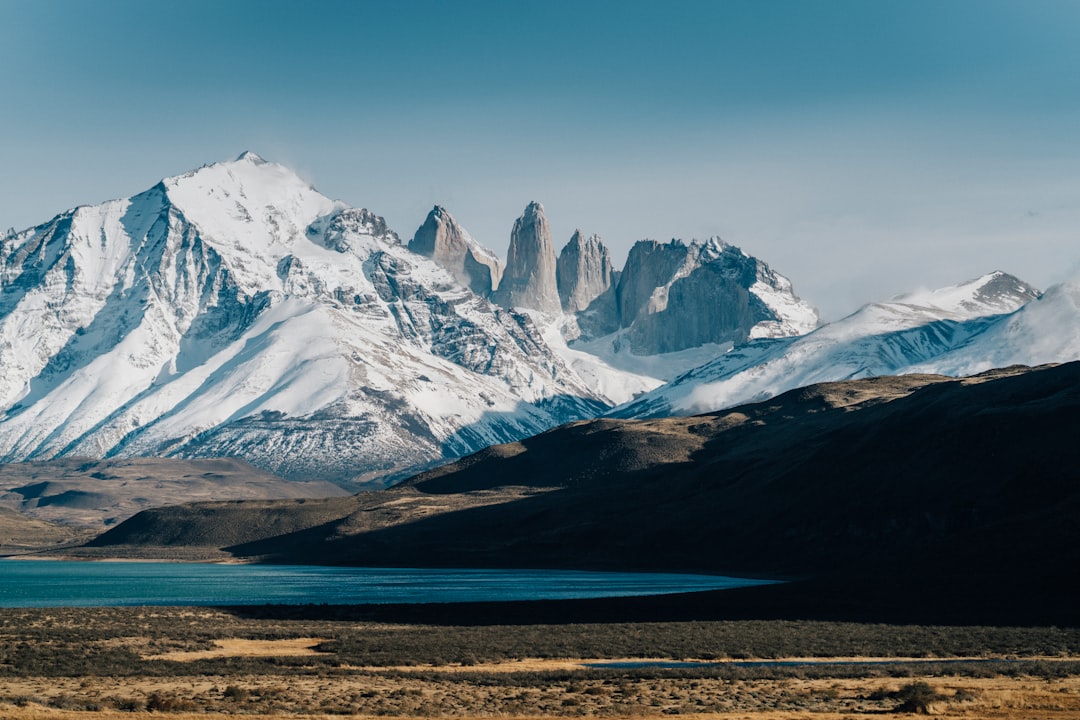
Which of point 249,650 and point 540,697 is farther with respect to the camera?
point 249,650

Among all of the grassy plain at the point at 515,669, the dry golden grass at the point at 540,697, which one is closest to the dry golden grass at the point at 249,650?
the grassy plain at the point at 515,669

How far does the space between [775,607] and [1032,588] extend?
25420mm

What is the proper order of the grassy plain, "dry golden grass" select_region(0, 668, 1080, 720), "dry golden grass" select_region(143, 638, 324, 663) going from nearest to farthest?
"dry golden grass" select_region(0, 668, 1080, 720) → the grassy plain → "dry golden grass" select_region(143, 638, 324, 663)

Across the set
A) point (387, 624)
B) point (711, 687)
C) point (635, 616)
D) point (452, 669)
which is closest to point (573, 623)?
point (635, 616)

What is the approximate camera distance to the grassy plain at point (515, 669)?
72.6 m

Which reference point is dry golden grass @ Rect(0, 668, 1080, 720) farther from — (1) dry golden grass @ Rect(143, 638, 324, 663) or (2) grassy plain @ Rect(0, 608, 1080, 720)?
(1) dry golden grass @ Rect(143, 638, 324, 663)

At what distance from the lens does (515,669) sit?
93250 millimetres

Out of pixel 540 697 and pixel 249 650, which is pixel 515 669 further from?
pixel 249 650

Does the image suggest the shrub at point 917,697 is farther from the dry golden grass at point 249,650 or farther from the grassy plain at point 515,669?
the dry golden grass at point 249,650

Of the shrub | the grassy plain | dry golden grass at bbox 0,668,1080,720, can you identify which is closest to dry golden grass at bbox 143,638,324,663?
the grassy plain

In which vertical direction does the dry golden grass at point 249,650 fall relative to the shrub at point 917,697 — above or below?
above

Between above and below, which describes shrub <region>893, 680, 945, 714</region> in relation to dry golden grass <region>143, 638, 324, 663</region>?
below

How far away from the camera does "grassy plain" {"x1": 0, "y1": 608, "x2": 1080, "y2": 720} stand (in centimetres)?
7262

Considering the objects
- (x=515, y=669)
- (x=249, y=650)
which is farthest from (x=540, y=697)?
(x=249, y=650)
